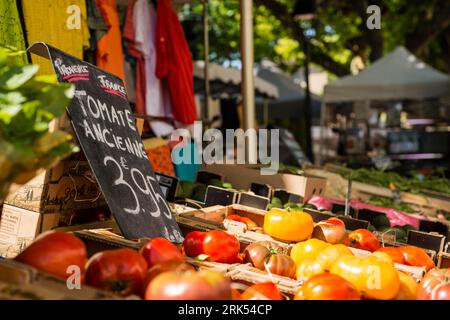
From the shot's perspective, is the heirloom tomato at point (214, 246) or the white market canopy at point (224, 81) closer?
the heirloom tomato at point (214, 246)

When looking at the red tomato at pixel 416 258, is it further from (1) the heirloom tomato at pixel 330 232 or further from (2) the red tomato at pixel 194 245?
(2) the red tomato at pixel 194 245

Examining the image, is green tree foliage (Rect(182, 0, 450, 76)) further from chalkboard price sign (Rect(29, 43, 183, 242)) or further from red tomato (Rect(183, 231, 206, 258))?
red tomato (Rect(183, 231, 206, 258))

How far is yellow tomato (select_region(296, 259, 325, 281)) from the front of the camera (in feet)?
7.13

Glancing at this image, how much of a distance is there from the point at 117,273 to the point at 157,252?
291 mm

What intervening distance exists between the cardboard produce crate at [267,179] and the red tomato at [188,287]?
2922mm

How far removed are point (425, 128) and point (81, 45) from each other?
1247 centimetres

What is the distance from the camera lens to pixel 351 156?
39.3ft

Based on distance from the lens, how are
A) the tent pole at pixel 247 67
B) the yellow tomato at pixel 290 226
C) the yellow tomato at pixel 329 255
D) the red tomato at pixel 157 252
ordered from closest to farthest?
1. the red tomato at pixel 157 252
2. the yellow tomato at pixel 329 255
3. the yellow tomato at pixel 290 226
4. the tent pole at pixel 247 67

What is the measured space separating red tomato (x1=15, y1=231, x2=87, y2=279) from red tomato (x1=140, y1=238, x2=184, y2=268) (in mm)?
270

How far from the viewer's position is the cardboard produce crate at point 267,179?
4441mm

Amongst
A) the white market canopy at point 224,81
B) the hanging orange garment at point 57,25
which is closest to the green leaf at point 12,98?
the hanging orange garment at point 57,25

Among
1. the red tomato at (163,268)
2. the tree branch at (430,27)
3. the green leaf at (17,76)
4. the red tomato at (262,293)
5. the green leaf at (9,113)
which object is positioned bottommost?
the red tomato at (262,293)
